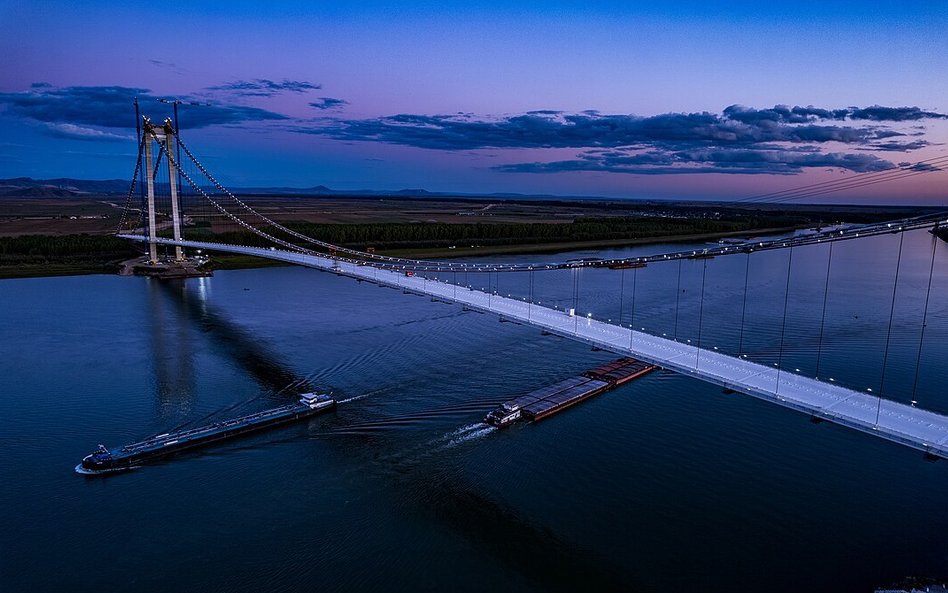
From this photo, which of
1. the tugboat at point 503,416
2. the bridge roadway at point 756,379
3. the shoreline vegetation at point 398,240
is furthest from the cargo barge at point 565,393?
the shoreline vegetation at point 398,240

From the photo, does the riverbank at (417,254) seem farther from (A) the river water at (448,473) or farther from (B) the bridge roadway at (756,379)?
(B) the bridge roadway at (756,379)

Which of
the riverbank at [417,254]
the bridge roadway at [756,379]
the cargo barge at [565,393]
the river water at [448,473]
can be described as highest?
the bridge roadway at [756,379]

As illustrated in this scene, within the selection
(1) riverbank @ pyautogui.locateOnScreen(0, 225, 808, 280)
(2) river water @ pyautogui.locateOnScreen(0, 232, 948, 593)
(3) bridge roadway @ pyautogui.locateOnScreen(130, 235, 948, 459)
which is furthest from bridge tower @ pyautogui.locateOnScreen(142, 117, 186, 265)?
(3) bridge roadway @ pyautogui.locateOnScreen(130, 235, 948, 459)

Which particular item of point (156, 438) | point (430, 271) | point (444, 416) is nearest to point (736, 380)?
point (444, 416)

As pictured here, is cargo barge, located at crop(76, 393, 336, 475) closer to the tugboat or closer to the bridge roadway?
the tugboat

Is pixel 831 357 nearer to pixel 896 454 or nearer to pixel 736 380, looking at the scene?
pixel 896 454
